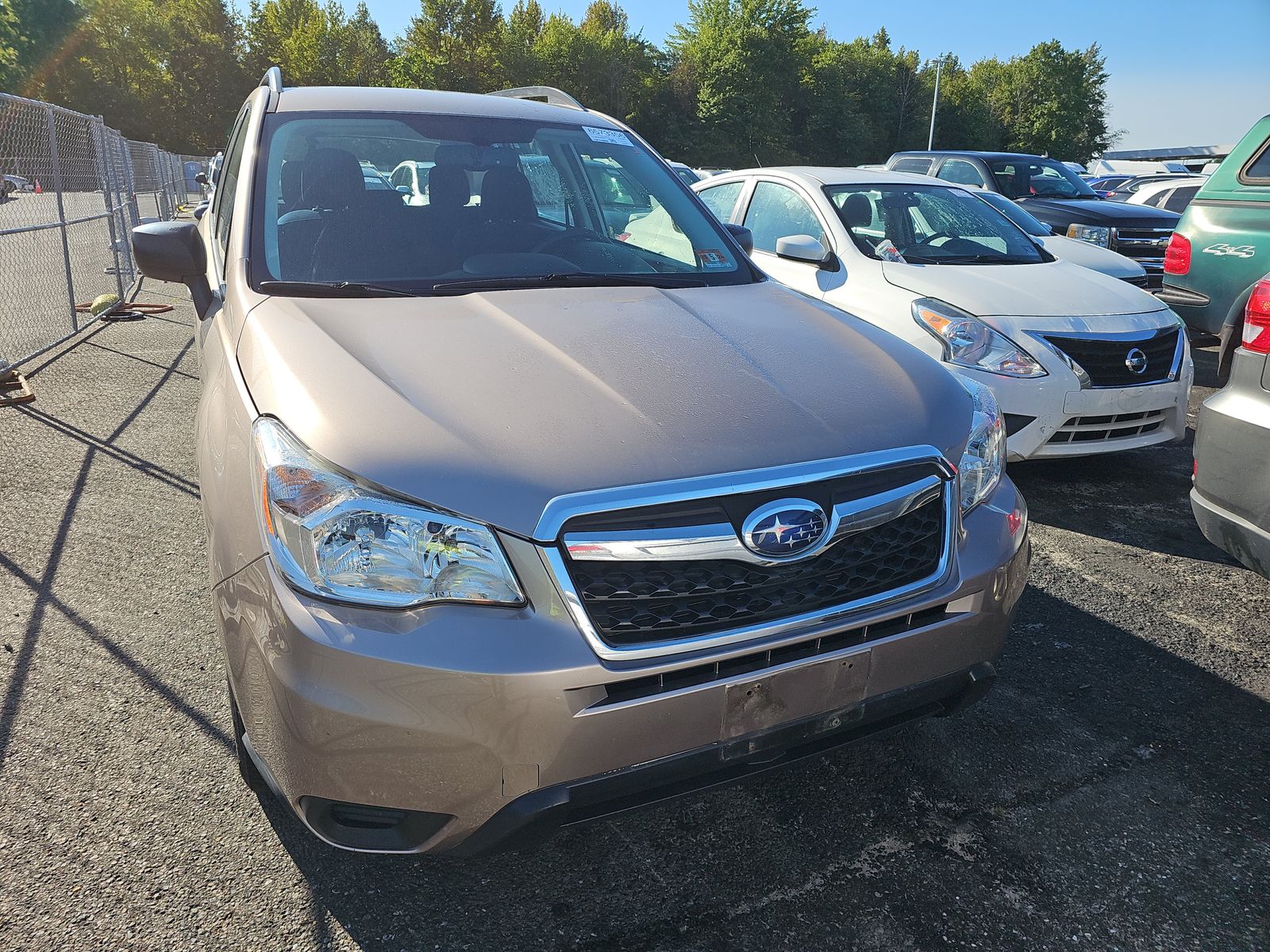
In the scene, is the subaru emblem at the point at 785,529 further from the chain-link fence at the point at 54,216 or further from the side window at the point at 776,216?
the chain-link fence at the point at 54,216

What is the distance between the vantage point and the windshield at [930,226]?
5.70 metres

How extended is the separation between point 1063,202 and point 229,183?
9.98 metres

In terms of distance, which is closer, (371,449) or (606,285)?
(371,449)

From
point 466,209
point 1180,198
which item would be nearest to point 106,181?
point 466,209

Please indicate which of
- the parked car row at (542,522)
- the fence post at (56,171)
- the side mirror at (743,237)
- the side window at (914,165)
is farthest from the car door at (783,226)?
the side window at (914,165)

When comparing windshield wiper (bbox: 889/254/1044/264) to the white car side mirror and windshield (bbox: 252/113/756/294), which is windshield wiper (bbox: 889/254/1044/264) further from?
windshield (bbox: 252/113/756/294)

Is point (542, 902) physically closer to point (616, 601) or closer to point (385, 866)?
point (385, 866)

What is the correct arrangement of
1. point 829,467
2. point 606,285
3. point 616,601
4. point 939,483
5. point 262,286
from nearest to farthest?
point 616,601 → point 829,467 → point 939,483 → point 262,286 → point 606,285

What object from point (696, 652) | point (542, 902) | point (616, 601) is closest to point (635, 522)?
point (616, 601)

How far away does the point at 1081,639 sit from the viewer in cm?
332

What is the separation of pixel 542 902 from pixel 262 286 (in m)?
1.75

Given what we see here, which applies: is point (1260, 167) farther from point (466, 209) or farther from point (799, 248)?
point (466, 209)

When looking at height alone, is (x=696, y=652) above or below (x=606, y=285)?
below

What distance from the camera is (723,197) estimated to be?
6.82m
